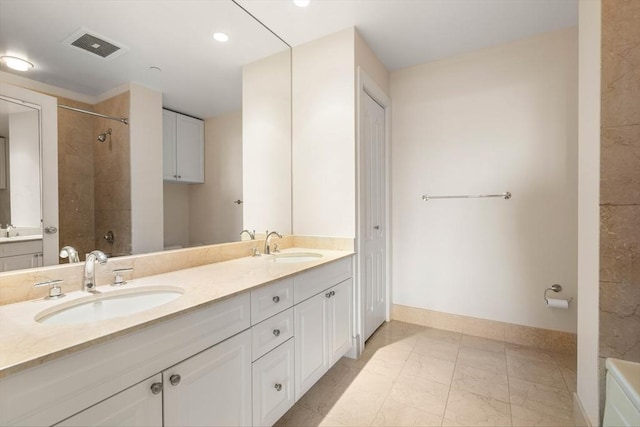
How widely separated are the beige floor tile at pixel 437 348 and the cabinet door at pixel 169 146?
211 centimetres

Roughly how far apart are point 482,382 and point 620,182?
140cm

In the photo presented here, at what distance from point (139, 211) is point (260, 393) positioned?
100 cm

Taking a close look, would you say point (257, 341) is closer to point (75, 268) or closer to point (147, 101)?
point (75, 268)

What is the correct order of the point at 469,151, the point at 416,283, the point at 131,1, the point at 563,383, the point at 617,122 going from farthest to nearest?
the point at 416,283 < the point at 469,151 < the point at 563,383 < the point at 131,1 < the point at 617,122

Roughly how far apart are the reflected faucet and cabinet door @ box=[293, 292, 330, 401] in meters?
0.96

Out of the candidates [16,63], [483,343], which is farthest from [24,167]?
[483,343]

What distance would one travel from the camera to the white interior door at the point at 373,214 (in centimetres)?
223

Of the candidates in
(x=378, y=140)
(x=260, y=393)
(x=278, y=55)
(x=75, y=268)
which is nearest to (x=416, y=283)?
(x=378, y=140)

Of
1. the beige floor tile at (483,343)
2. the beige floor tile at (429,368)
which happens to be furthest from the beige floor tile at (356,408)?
the beige floor tile at (483,343)

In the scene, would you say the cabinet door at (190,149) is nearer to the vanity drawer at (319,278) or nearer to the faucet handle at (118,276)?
the faucet handle at (118,276)

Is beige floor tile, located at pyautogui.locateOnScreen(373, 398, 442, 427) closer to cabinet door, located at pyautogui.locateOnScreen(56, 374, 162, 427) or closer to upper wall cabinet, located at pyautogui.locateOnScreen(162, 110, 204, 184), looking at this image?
cabinet door, located at pyautogui.locateOnScreen(56, 374, 162, 427)

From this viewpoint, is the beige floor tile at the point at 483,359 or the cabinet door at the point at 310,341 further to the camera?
the beige floor tile at the point at 483,359

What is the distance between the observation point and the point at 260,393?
120 cm

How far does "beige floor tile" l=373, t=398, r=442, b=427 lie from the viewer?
4.75ft
